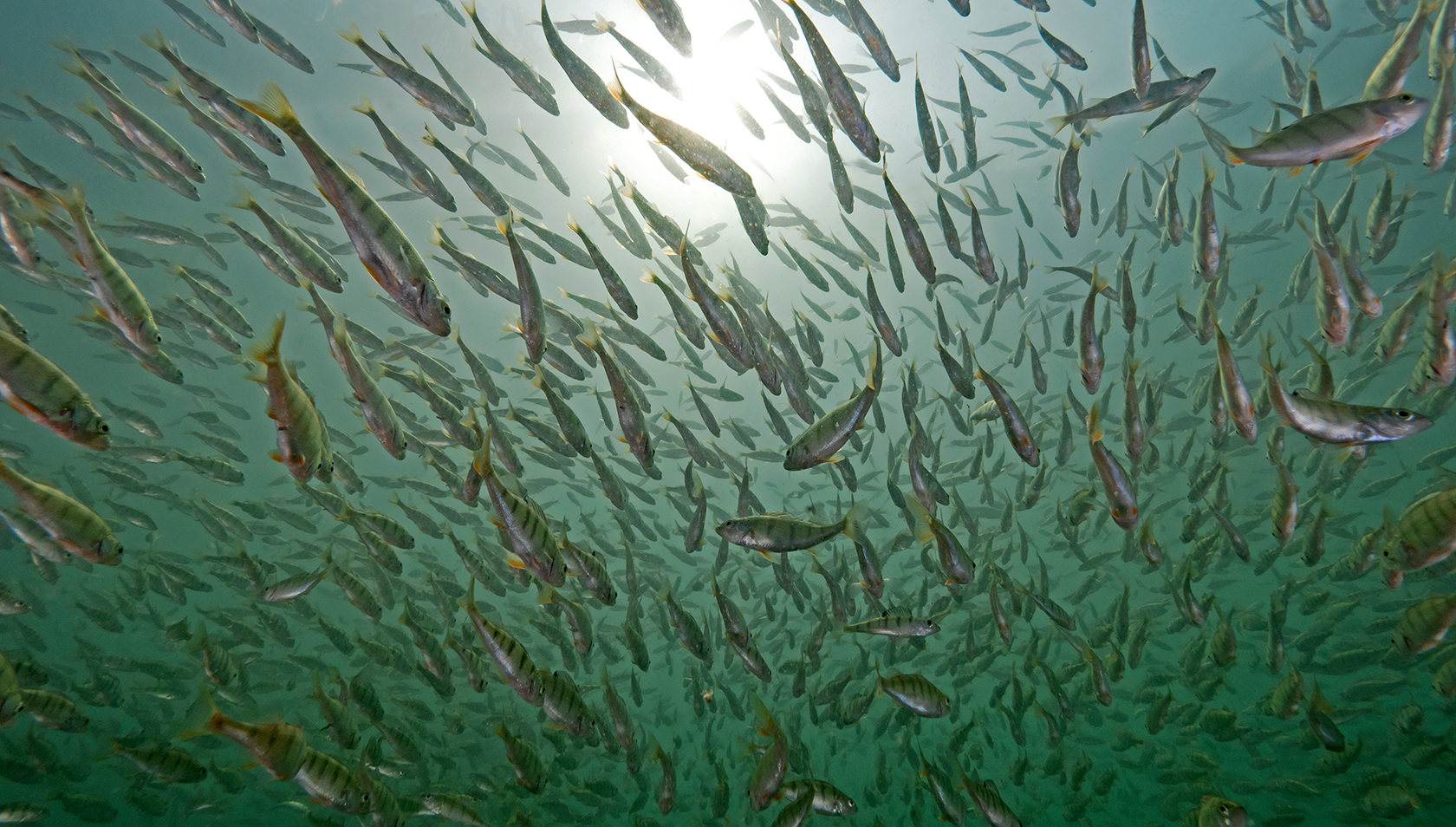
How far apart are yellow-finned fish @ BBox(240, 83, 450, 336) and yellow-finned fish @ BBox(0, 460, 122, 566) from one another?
2273 millimetres

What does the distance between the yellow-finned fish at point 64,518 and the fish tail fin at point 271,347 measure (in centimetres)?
162

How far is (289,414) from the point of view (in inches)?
100

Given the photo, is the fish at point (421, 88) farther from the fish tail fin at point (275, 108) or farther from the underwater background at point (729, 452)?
the fish tail fin at point (275, 108)

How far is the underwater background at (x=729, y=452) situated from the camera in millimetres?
4449

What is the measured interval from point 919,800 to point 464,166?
413 inches

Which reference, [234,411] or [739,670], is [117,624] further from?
[739,670]

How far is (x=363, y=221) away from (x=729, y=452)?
1046 centimetres

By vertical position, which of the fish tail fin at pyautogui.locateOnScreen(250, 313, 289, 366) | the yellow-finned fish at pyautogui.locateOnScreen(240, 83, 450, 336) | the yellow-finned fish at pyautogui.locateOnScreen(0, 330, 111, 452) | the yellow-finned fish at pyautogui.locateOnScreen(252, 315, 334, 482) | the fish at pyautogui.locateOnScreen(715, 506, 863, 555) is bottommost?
the yellow-finned fish at pyautogui.locateOnScreen(0, 330, 111, 452)

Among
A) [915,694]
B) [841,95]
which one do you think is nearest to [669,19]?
[841,95]

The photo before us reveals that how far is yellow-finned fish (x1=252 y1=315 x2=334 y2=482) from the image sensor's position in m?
2.46

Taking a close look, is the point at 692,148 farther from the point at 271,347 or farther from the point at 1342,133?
the point at 1342,133

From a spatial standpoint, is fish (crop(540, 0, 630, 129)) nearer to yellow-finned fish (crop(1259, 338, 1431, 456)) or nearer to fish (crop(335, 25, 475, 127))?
fish (crop(335, 25, 475, 127))

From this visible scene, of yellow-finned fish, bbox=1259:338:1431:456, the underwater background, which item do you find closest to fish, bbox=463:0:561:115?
the underwater background

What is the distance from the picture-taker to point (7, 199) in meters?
3.81
